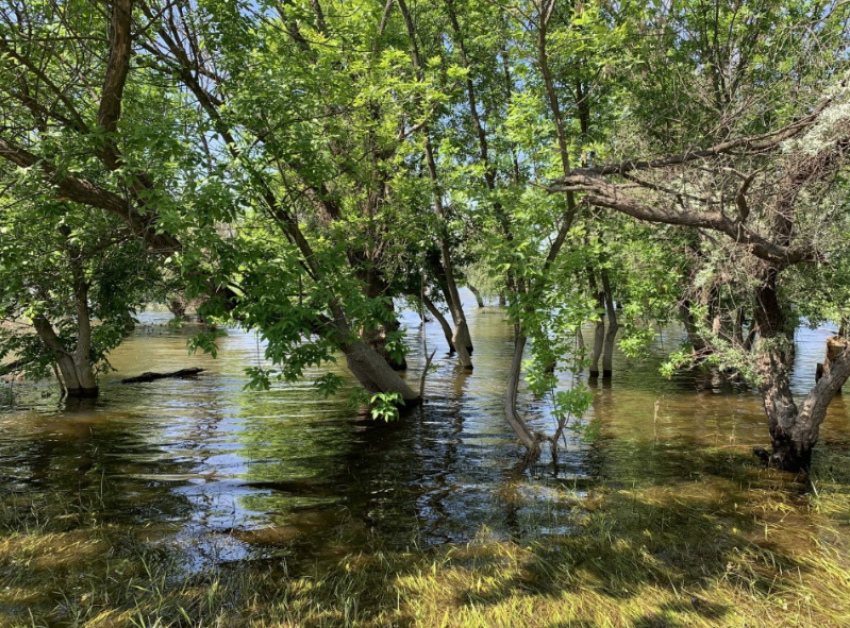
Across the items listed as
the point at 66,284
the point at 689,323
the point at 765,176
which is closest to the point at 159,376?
the point at 66,284

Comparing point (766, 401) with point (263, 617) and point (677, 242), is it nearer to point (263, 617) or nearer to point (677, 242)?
point (677, 242)

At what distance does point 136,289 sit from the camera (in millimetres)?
12672

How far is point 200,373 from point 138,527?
15157 mm

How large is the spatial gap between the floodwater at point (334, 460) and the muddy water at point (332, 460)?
0.03 m

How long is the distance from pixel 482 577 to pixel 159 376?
17629 millimetres

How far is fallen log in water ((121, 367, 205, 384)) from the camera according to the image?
1852 centimetres

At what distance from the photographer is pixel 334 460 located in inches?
372

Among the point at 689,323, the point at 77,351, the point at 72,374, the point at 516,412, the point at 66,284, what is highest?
the point at 66,284

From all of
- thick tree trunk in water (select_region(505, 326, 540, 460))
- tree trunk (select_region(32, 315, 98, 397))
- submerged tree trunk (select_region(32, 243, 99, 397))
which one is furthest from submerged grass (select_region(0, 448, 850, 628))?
tree trunk (select_region(32, 315, 98, 397))

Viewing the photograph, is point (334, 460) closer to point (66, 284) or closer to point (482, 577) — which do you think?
point (482, 577)

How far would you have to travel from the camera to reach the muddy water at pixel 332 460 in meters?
6.41

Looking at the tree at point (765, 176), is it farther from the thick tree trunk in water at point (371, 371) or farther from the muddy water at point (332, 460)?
the thick tree trunk in water at point (371, 371)

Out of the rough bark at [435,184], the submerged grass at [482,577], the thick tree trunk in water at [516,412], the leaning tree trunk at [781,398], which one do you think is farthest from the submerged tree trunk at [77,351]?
the leaning tree trunk at [781,398]

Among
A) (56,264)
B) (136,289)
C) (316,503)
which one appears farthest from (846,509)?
(136,289)
